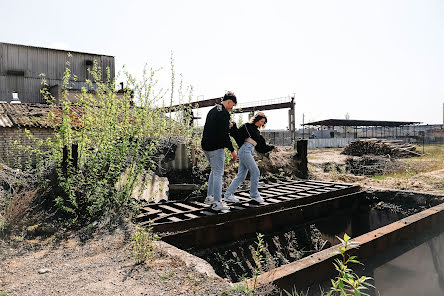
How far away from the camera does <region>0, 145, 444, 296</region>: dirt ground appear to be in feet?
8.18

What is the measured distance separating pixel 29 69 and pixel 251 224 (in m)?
22.0

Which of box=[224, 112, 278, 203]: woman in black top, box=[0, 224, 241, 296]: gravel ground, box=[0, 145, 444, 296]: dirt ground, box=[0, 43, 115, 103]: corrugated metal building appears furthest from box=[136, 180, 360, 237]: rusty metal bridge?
box=[0, 43, 115, 103]: corrugated metal building

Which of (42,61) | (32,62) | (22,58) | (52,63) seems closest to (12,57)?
(22,58)

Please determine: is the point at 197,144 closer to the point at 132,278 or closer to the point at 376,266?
the point at 376,266

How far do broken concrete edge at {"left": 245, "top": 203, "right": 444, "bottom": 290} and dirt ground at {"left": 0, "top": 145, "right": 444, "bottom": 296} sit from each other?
22.9 inches

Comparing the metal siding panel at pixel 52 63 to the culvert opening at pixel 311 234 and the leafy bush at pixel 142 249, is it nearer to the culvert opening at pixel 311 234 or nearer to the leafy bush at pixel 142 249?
the culvert opening at pixel 311 234

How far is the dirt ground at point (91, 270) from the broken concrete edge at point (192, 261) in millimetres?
49

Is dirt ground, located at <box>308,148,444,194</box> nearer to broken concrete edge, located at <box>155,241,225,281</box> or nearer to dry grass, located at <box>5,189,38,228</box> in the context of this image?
broken concrete edge, located at <box>155,241,225,281</box>

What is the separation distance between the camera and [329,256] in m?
3.39

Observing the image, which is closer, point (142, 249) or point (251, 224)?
point (142, 249)

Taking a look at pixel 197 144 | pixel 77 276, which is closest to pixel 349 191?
pixel 197 144

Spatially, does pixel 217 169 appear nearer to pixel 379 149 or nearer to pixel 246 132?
pixel 246 132

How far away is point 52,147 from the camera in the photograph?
441cm

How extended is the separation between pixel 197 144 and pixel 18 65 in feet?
62.7
